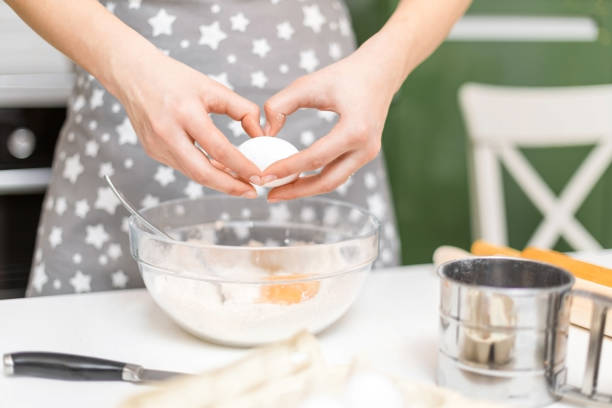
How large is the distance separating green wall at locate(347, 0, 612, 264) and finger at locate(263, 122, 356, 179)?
49.9 inches

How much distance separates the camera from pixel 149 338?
0.74 meters

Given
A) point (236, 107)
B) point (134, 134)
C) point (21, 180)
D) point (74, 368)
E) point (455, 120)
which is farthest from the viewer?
point (455, 120)

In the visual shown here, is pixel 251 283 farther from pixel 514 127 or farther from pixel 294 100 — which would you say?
pixel 514 127

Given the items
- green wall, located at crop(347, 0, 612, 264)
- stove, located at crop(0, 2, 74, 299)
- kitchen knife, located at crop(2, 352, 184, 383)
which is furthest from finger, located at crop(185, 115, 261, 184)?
green wall, located at crop(347, 0, 612, 264)

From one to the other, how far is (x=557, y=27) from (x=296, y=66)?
4.18 feet

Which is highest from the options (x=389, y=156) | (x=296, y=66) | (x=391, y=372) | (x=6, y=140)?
(x=296, y=66)

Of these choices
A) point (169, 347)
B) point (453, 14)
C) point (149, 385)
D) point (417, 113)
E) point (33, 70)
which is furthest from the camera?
point (417, 113)

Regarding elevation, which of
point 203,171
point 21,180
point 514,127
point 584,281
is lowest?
point 21,180

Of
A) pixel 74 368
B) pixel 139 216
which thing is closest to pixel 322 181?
pixel 139 216

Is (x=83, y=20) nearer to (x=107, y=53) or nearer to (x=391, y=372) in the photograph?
(x=107, y=53)

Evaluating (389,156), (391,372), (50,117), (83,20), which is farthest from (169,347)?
(389,156)

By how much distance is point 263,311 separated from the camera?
695mm

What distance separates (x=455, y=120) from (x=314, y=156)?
4.66 ft

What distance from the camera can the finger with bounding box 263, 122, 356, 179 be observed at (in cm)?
71
